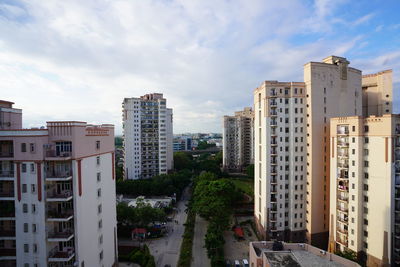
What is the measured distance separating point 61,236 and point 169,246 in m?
15.6

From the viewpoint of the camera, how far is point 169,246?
26750mm

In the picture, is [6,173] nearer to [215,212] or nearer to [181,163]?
[215,212]

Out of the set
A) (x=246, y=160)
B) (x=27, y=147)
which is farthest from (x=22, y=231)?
(x=246, y=160)

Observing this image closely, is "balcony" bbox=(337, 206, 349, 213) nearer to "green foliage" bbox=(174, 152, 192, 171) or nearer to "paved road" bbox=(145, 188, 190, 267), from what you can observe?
"paved road" bbox=(145, 188, 190, 267)

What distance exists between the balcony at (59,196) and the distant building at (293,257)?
15.8 meters

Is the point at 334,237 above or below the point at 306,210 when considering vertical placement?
below

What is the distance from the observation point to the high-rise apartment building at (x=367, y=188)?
65.8 ft

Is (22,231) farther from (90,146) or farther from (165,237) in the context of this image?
(165,237)

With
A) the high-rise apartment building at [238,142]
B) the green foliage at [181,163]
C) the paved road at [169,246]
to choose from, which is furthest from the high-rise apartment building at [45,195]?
the high-rise apartment building at [238,142]

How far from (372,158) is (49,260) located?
30030 millimetres

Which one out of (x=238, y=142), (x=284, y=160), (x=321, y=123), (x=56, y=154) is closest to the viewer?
(x=56, y=154)

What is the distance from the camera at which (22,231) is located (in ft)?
47.0

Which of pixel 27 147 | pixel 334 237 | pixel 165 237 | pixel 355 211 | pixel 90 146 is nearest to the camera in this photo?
pixel 27 147

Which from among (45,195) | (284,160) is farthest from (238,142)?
(45,195)
